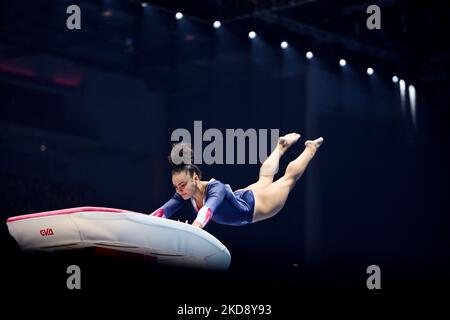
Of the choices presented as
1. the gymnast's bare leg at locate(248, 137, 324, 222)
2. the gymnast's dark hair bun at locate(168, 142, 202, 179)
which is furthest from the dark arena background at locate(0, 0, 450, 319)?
the gymnast's dark hair bun at locate(168, 142, 202, 179)

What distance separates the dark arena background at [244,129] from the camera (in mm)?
6000

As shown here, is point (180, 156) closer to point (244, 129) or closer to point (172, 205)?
point (172, 205)

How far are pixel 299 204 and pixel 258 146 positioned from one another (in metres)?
0.93

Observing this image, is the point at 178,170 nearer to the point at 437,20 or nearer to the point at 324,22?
the point at 324,22

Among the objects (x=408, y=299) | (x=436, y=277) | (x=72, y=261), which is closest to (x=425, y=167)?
(x=436, y=277)

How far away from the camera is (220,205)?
574cm

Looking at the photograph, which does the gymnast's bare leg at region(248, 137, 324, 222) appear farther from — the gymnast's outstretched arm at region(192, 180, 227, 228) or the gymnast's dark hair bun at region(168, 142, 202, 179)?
the gymnast's dark hair bun at region(168, 142, 202, 179)

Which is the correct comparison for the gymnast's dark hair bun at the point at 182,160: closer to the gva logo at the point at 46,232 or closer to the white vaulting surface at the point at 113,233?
the white vaulting surface at the point at 113,233

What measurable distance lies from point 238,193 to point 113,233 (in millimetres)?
1535

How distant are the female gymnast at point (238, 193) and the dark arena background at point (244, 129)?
211 mm

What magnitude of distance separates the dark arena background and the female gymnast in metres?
0.21

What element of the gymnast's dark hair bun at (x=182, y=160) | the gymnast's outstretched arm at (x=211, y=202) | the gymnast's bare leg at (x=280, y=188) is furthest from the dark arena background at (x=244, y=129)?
the gymnast's dark hair bun at (x=182, y=160)

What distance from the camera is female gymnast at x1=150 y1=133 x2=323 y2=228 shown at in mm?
5414

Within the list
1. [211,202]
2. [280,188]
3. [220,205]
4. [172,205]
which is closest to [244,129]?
[280,188]
